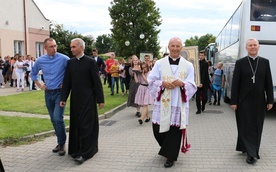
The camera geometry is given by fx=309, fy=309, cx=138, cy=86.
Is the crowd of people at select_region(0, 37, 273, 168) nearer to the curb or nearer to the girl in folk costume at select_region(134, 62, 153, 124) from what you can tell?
the curb

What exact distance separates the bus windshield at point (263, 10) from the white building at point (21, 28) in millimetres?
18530

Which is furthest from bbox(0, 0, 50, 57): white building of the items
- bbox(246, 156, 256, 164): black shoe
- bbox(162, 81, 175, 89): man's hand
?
bbox(246, 156, 256, 164): black shoe

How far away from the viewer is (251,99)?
5297mm

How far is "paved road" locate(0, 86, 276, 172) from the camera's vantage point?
16.3ft

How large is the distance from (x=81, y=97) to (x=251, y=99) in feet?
9.59

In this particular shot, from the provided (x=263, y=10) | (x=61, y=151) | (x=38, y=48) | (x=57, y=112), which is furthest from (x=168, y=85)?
(x=38, y=48)

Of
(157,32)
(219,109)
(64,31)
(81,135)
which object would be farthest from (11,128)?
(157,32)

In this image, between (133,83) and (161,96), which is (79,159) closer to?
(161,96)

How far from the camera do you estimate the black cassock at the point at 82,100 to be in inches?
210

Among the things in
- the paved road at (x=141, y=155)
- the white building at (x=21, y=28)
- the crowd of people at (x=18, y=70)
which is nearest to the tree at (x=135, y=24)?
the white building at (x=21, y=28)

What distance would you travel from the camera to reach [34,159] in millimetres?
5418

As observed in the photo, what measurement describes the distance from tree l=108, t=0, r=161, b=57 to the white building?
17670 millimetres

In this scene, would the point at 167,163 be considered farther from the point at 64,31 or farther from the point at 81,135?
the point at 64,31

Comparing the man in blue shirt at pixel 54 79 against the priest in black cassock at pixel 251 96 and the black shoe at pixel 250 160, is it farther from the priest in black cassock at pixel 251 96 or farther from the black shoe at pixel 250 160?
the black shoe at pixel 250 160
